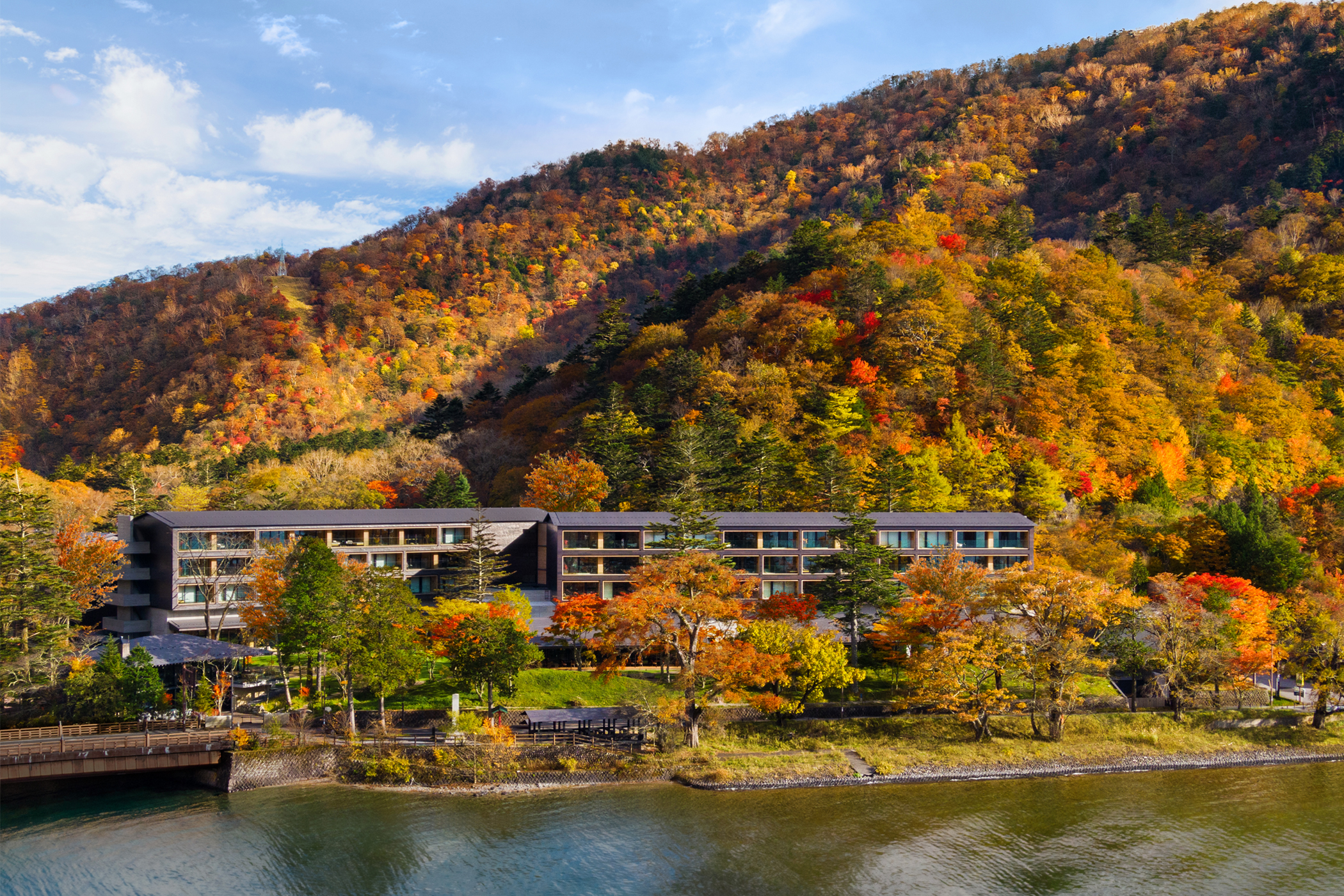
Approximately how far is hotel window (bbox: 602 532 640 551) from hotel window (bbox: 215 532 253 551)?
69.9ft

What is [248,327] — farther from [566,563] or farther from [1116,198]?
[1116,198]

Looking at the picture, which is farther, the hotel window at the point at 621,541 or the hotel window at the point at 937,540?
the hotel window at the point at 937,540

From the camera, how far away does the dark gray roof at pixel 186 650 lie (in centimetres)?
4066

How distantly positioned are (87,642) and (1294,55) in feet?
578

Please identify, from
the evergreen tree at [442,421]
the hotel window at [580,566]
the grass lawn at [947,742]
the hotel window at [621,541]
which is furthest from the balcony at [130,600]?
the evergreen tree at [442,421]

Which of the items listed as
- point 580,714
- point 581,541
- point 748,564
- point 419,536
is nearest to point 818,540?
point 748,564

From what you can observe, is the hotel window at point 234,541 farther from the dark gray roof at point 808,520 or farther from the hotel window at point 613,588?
the hotel window at point 613,588

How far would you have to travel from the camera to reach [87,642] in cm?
4819

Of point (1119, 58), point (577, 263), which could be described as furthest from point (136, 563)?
point (1119, 58)

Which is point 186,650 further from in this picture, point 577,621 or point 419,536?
point 419,536

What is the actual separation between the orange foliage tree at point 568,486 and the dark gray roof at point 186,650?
27972mm

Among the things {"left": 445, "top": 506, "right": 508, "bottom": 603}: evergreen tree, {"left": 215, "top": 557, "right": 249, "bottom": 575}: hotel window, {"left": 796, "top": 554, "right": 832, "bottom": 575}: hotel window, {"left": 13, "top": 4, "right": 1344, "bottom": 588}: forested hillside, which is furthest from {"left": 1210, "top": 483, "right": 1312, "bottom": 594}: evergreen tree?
{"left": 215, "top": 557, "right": 249, "bottom": 575}: hotel window

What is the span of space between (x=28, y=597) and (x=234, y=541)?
44.3 ft

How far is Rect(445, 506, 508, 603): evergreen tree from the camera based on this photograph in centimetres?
5275
